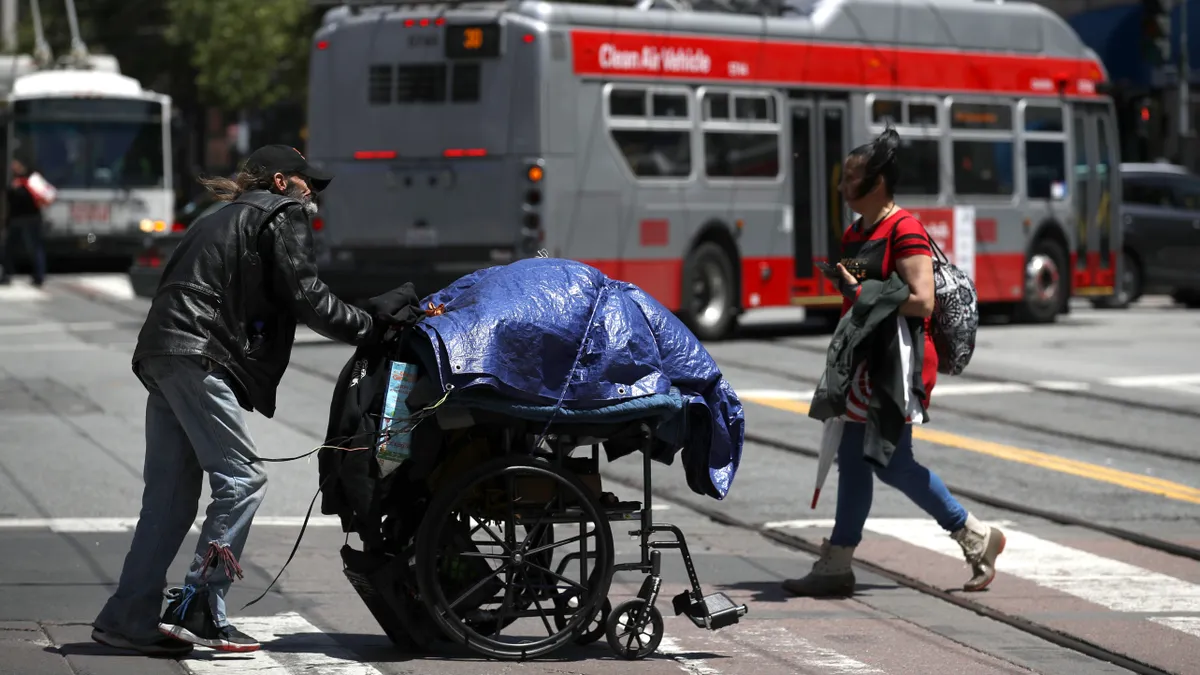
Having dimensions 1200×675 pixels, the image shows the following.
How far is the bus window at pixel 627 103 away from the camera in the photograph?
1772 cm

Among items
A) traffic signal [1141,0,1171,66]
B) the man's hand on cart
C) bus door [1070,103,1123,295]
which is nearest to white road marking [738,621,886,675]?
the man's hand on cart

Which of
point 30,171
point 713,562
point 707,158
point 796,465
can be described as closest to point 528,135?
point 707,158

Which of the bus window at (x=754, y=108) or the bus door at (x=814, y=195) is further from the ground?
the bus window at (x=754, y=108)

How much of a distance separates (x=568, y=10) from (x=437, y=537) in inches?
480

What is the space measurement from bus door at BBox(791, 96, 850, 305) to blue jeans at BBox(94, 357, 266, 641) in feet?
44.5

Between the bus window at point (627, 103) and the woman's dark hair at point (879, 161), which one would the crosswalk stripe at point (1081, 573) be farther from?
the bus window at point (627, 103)

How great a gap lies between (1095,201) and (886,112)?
3.67m

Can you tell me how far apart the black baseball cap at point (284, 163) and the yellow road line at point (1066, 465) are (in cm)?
569

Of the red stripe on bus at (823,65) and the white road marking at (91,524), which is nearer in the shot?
the white road marking at (91,524)

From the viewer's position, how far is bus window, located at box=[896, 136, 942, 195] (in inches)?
788

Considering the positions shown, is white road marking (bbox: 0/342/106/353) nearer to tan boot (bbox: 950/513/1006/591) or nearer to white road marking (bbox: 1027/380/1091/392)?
white road marking (bbox: 1027/380/1091/392)

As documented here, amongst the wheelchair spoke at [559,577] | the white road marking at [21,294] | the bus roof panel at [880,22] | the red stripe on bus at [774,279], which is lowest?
the wheelchair spoke at [559,577]

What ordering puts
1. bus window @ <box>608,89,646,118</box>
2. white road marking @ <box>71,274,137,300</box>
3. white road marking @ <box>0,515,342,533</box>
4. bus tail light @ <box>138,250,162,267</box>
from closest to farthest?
white road marking @ <box>0,515,342,533</box> → bus window @ <box>608,89,646,118</box> → bus tail light @ <box>138,250,162,267</box> → white road marking @ <box>71,274,137,300</box>

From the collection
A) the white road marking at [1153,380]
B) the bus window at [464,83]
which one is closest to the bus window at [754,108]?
the bus window at [464,83]
